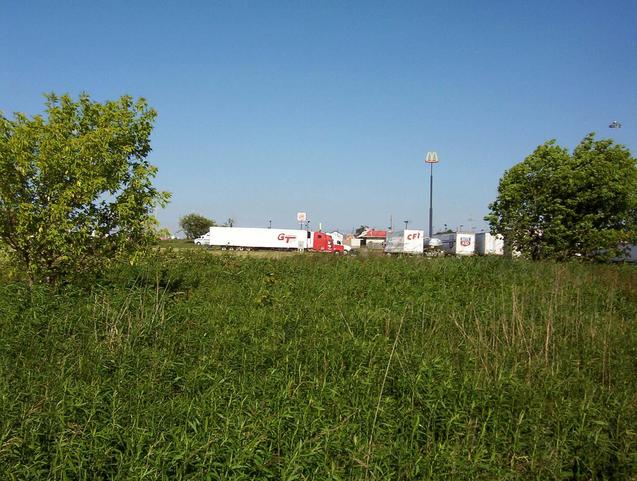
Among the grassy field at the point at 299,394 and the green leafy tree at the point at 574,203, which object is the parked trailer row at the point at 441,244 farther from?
the grassy field at the point at 299,394

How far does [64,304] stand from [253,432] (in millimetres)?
4648

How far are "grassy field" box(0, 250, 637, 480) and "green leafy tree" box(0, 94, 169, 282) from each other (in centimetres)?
86

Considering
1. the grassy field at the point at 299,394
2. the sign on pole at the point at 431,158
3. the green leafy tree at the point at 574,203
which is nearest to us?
the grassy field at the point at 299,394

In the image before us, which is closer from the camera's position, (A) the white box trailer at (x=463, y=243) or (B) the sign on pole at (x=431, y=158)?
(A) the white box trailer at (x=463, y=243)

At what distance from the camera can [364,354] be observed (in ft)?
16.4

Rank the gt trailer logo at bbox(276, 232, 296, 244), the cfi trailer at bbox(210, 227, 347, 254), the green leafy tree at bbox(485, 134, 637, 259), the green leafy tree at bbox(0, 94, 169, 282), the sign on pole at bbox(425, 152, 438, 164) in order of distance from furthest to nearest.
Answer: the sign on pole at bbox(425, 152, 438, 164) → the gt trailer logo at bbox(276, 232, 296, 244) → the cfi trailer at bbox(210, 227, 347, 254) → the green leafy tree at bbox(485, 134, 637, 259) → the green leafy tree at bbox(0, 94, 169, 282)

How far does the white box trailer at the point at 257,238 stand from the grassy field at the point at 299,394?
50559mm

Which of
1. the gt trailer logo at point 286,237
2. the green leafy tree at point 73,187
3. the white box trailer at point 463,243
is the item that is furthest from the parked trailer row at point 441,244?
the green leafy tree at point 73,187

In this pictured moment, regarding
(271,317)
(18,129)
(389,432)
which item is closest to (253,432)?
(389,432)

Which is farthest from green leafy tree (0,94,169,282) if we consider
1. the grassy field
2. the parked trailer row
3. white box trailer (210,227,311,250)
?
white box trailer (210,227,311,250)

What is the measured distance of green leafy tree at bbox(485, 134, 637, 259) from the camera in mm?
17453

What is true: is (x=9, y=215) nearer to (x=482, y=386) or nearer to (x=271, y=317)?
(x=271, y=317)

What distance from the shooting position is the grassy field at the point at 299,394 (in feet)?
10.0

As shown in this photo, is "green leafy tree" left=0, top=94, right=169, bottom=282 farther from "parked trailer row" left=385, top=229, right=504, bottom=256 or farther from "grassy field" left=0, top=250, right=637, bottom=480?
"parked trailer row" left=385, top=229, right=504, bottom=256
